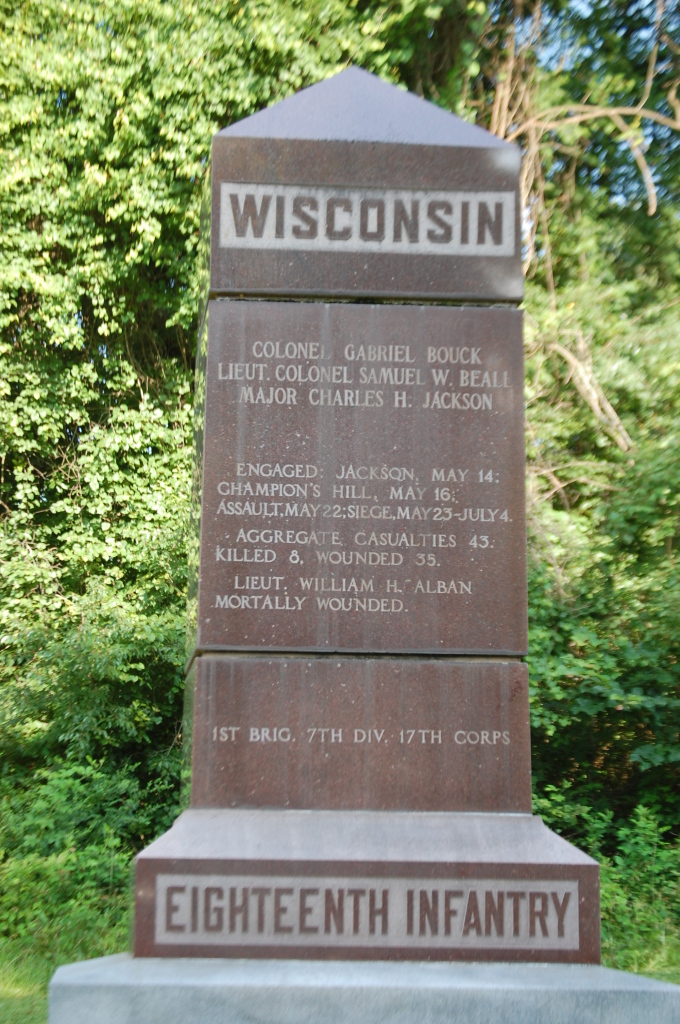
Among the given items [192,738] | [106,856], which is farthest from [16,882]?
[192,738]

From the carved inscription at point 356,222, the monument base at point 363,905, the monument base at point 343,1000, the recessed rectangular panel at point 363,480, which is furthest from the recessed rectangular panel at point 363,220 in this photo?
the monument base at point 343,1000

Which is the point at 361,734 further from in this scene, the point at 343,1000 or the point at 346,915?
the point at 343,1000

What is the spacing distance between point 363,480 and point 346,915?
154 centimetres

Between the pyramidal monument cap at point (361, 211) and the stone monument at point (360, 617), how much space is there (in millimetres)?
11

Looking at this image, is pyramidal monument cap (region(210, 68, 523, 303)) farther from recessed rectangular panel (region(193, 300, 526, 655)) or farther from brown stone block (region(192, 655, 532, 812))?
brown stone block (region(192, 655, 532, 812))

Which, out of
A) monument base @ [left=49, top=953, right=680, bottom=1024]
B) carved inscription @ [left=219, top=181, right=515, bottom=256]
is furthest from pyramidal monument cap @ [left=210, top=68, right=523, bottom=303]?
monument base @ [left=49, top=953, right=680, bottom=1024]

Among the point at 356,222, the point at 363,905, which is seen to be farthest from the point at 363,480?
the point at 363,905

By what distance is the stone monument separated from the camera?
3254 mm

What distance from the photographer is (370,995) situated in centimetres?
299

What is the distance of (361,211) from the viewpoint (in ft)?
13.2

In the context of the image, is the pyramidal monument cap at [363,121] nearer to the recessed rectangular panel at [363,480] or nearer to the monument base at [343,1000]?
the recessed rectangular panel at [363,480]

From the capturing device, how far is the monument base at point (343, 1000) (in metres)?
2.95

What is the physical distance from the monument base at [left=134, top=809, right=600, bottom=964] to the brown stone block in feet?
0.90

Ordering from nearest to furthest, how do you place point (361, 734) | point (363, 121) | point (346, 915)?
point (346, 915) < point (361, 734) < point (363, 121)
